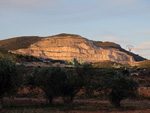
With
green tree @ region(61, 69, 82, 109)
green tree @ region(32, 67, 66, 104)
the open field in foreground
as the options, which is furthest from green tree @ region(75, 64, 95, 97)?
green tree @ region(32, 67, 66, 104)

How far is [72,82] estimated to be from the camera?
30000 mm

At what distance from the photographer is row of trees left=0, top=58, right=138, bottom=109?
28.7 metres

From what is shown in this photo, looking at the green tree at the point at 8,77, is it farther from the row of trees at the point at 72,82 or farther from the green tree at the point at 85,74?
the green tree at the point at 85,74

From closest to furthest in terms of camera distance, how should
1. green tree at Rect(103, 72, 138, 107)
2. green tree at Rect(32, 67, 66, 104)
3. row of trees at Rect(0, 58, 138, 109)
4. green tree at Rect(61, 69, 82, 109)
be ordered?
row of trees at Rect(0, 58, 138, 109), green tree at Rect(61, 69, 82, 109), green tree at Rect(103, 72, 138, 107), green tree at Rect(32, 67, 66, 104)

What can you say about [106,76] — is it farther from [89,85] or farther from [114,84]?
[89,85]

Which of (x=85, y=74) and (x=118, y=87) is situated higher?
(x=85, y=74)

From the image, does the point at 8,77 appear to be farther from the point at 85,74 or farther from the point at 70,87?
the point at 85,74

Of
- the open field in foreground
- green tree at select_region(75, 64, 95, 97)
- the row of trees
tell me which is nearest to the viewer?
the row of trees

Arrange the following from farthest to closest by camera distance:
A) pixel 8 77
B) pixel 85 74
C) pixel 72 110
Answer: pixel 72 110 → pixel 85 74 → pixel 8 77

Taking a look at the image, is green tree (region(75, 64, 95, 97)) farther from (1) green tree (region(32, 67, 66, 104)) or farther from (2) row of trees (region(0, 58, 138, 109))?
(1) green tree (region(32, 67, 66, 104))

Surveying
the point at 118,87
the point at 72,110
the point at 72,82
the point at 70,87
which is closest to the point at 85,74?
the point at 72,82

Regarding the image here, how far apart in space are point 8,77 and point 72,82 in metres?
7.52

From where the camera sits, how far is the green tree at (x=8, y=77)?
92.3ft

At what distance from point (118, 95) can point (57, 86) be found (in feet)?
26.4
